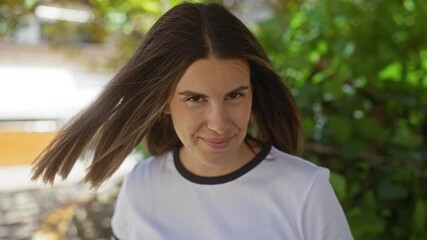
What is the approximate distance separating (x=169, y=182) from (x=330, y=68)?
123 centimetres

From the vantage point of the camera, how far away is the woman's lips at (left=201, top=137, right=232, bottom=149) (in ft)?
3.41

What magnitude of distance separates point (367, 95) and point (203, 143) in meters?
1.36

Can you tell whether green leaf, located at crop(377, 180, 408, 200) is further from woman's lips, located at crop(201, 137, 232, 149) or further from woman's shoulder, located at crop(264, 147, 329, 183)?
woman's lips, located at crop(201, 137, 232, 149)

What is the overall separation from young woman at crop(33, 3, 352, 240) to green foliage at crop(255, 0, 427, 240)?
0.80m

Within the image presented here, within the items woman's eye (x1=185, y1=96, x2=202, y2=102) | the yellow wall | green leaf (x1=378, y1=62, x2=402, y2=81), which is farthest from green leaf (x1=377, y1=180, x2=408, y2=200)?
the yellow wall

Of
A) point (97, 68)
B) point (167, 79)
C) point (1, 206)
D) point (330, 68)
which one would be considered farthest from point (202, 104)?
point (1, 206)

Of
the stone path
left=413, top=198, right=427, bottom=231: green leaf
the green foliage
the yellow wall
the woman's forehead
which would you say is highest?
the woman's forehead

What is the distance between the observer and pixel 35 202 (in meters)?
3.72

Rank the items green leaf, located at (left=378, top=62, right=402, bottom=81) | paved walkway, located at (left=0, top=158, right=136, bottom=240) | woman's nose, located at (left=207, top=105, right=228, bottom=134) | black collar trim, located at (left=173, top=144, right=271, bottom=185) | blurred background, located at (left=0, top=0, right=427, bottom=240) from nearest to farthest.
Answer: woman's nose, located at (left=207, top=105, right=228, bottom=134) < black collar trim, located at (left=173, top=144, right=271, bottom=185) < blurred background, located at (left=0, top=0, right=427, bottom=240) < green leaf, located at (left=378, top=62, right=402, bottom=81) < paved walkway, located at (left=0, top=158, right=136, bottom=240)

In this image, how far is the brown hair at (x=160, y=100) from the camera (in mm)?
1056

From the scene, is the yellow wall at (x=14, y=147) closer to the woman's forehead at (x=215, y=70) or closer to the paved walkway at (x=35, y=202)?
the paved walkway at (x=35, y=202)

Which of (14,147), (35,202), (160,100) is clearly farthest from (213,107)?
(35,202)

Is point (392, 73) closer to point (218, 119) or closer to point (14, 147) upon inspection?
point (218, 119)

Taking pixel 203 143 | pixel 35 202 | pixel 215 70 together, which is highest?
pixel 215 70
